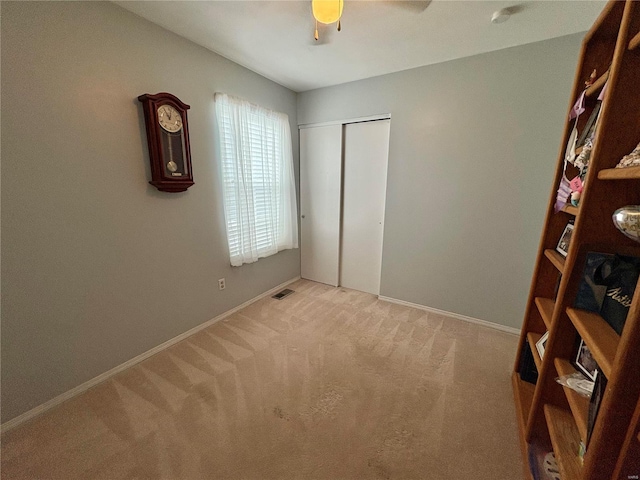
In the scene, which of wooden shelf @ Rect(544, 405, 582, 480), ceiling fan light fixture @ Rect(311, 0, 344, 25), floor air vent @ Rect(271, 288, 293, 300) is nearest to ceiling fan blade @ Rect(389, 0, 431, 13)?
ceiling fan light fixture @ Rect(311, 0, 344, 25)

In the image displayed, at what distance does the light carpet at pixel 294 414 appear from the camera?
3.88 ft

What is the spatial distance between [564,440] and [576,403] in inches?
8.2

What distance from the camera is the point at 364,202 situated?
115 inches

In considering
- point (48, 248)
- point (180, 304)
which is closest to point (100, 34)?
point (48, 248)

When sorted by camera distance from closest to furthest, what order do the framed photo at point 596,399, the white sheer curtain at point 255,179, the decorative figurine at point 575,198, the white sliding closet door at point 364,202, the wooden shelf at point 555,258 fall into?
the framed photo at point 596,399, the decorative figurine at point 575,198, the wooden shelf at point 555,258, the white sheer curtain at point 255,179, the white sliding closet door at point 364,202

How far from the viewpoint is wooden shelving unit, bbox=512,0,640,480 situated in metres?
0.66

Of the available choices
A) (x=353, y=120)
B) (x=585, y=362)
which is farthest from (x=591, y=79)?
(x=353, y=120)

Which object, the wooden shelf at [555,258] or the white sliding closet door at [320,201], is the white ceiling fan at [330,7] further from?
the wooden shelf at [555,258]

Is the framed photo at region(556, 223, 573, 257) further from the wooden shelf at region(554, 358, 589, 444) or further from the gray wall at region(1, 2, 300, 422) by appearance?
the gray wall at region(1, 2, 300, 422)

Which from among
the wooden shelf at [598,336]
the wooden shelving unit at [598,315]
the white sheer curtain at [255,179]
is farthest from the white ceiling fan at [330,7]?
the wooden shelf at [598,336]

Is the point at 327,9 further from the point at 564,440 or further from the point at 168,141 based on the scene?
the point at 564,440

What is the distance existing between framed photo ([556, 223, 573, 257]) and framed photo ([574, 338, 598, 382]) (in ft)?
1.57

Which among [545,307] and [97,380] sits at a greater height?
[545,307]

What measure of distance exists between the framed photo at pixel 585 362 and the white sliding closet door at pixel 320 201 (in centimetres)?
234
